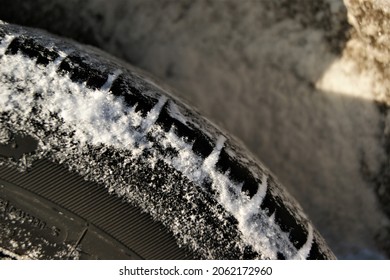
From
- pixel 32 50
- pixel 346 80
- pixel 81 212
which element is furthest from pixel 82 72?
pixel 346 80

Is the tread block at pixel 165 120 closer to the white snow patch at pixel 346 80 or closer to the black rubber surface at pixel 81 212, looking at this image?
the black rubber surface at pixel 81 212

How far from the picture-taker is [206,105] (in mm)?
1188

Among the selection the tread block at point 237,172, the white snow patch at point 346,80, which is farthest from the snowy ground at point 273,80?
the tread block at point 237,172

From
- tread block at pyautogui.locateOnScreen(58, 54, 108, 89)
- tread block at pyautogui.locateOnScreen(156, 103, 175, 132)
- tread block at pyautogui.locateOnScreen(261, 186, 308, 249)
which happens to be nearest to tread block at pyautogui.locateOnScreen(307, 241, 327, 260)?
tread block at pyautogui.locateOnScreen(261, 186, 308, 249)

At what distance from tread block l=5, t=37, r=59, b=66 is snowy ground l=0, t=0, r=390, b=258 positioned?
0.42 meters

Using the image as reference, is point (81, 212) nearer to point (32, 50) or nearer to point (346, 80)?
point (32, 50)

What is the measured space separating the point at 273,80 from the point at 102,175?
0.57 m

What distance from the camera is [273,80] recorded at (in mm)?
1170

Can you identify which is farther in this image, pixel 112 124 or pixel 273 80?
pixel 273 80

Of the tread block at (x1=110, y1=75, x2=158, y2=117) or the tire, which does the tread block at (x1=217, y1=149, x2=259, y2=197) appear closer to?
the tire

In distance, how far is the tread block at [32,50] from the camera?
75 centimetres

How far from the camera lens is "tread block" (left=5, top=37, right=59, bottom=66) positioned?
75 cm
